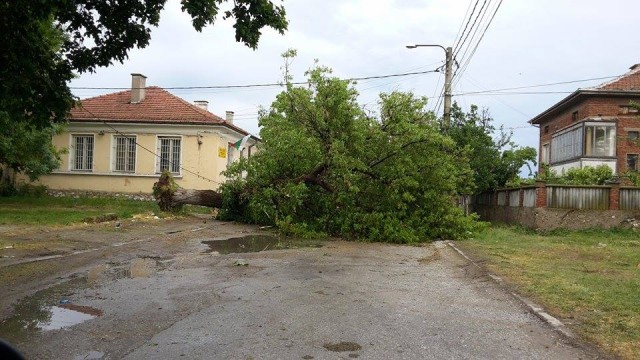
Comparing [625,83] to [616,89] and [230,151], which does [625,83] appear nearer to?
[616,89]

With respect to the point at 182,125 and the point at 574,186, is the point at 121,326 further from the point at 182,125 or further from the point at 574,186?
the point at 182,125

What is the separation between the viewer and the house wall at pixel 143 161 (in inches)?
1096

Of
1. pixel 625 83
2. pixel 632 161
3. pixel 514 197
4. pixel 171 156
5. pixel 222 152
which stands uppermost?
pixel 625 83

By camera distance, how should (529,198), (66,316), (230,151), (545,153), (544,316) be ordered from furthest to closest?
(545,153)
(230,151)
(529,198)
(544,316)
(66,316)

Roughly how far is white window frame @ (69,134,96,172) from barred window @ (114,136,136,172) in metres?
1.32

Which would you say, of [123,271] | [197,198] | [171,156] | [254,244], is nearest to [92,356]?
[123,271]

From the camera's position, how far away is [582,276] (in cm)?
889

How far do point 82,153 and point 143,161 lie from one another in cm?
348

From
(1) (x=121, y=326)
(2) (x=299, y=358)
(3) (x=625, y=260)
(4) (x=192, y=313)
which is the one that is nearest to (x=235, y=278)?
(4) (x=192, y=313)

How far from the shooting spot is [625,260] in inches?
444

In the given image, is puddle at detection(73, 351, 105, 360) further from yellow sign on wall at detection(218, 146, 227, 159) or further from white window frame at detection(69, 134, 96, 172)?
white window frame at detection(69, 134, 96, 172)

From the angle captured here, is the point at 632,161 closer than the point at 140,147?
No

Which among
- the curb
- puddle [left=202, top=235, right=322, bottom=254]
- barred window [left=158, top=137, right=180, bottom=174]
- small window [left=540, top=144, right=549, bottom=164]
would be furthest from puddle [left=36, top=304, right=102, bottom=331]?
small window [left=540, top=144, right=549, bottom=164]

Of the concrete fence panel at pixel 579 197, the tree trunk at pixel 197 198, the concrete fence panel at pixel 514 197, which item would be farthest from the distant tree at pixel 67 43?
the concrete fence panel at pixel 514 197
